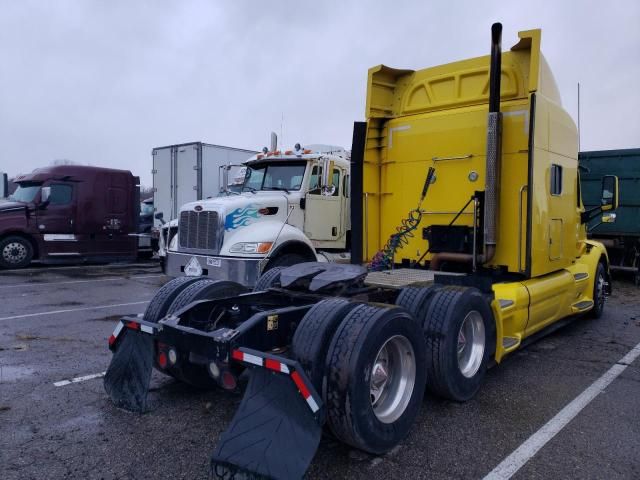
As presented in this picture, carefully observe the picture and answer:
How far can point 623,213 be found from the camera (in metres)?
Result: 12.0

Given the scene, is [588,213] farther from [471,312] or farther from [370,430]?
[370,430]

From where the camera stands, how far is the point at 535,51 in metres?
5.48

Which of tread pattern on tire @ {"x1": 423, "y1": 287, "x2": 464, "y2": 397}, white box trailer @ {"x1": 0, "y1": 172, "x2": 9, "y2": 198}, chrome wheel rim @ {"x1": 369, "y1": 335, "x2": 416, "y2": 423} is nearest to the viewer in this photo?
chrome wheel rim @ {"x1": 369, "y1": 335, "x2": 416, "y2": 423}

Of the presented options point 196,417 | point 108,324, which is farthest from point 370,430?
point 108,324

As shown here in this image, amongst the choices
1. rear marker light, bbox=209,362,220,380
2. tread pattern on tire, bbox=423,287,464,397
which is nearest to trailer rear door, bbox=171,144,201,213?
tread pattern on tire, bbox=423,287,464,397

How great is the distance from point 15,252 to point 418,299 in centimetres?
1310

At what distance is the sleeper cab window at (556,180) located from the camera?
614cm

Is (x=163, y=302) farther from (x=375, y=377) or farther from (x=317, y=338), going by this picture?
(x=375, y=377)

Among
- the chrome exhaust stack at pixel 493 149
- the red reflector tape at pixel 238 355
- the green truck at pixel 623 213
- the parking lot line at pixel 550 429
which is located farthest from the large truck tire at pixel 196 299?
the green truck at pixel 623 213

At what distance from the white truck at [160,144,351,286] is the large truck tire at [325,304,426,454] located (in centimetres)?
450

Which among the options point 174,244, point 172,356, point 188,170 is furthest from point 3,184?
point 172,356

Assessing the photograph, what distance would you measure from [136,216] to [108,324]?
366 inches

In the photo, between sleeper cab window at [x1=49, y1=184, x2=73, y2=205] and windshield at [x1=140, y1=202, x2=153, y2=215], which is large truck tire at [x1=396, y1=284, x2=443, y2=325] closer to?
sleeper cab window at [x1=49, y1=184, x2=73, y2=205]

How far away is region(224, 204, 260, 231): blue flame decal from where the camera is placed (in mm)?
8164
